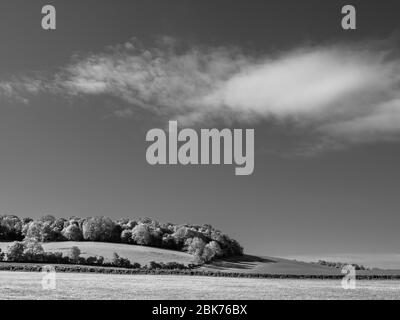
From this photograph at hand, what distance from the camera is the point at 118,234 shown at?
183 meters

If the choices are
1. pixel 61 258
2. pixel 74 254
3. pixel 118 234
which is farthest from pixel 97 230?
pixel 61 258

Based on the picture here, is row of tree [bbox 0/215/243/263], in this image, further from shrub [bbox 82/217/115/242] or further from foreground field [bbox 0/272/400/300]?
foreground field [bbox 0/272/400/300]

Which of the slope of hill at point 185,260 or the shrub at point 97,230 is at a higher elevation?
the shrub at point 97,230

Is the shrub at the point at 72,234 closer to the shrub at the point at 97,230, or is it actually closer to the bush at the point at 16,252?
the shrub at the point at 97,230

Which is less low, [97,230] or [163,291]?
[97,230]

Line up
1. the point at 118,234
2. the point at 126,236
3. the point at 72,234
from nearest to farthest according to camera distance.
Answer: the point at 72,234 < the point at 126,236 < the point at 118,234

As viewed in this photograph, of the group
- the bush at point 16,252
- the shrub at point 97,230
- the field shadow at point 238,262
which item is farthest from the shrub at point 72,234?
the field shadow at point 238,262

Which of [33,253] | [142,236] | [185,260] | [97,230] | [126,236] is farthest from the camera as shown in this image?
[97,230]

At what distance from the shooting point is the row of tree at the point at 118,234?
177 meters

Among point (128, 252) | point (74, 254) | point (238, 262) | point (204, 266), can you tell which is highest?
point (74, 254)

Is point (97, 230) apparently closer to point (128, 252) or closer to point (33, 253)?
point (128, 252)
